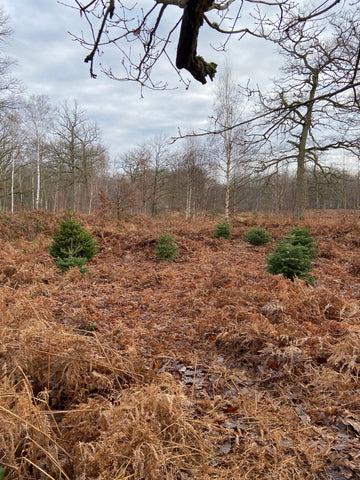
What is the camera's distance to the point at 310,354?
9.91 ft

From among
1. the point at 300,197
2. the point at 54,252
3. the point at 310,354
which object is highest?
the point at 300,197

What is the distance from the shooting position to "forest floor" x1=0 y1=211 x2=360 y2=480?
5.68 feet

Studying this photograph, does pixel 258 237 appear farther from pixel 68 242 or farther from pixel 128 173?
pixel 128 173

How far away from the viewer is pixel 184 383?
2.70 m

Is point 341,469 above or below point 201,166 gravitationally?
below

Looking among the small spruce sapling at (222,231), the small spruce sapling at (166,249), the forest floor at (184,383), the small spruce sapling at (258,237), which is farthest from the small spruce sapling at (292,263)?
the small spruce sapling at (222,231)

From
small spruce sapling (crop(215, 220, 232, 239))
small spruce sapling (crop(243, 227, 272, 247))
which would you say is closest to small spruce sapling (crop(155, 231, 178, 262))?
small spruce sapling (crop(243, 227, 272, 247))

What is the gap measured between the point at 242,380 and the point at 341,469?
1.13 m

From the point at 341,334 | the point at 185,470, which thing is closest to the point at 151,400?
the point at 185,470

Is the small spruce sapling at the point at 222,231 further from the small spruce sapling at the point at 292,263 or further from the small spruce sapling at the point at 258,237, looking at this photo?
the small spruce sapling at the point at 292,263

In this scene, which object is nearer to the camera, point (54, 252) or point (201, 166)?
point (54, 252)

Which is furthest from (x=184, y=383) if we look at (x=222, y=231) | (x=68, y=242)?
(x=222, y=231)

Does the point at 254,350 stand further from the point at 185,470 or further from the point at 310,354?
the point at 185,470

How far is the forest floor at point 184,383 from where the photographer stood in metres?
1.73
